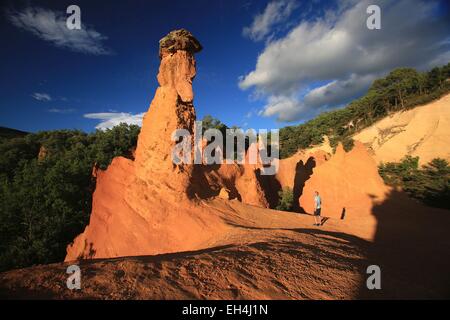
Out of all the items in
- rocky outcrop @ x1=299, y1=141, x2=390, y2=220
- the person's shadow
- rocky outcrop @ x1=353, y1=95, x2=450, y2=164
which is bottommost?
the person's shadow

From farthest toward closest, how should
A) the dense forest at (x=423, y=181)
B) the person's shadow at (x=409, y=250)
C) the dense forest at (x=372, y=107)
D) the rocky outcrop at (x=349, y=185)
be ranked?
1. the dense forest at (x=372, y=107)
2. the rocky outcrop at (x=349, y=185)
3. the dense forest at (x=423, y=181)
4. the person's shadow at (x=409, y=250)

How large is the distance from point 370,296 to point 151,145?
7.78 m

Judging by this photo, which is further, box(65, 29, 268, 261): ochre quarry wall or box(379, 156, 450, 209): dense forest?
box(379, 156, 450, 209): dense forest

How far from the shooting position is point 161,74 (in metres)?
10.1

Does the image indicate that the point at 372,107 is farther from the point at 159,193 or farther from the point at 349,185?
the point at 159,193

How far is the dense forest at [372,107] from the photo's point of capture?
1305 inches

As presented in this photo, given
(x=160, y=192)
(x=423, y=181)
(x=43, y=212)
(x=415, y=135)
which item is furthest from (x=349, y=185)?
(x=415, y=135)

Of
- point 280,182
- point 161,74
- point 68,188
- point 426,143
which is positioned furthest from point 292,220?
point 426,143

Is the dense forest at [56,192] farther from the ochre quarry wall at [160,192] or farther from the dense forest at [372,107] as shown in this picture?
the dense forest at [372,107]

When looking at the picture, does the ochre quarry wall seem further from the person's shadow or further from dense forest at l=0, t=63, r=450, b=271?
the person's shadow

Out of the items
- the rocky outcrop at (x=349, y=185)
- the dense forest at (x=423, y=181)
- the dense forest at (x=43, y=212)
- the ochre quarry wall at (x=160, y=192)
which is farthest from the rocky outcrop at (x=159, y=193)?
the dense forest at (x=423, y=181)

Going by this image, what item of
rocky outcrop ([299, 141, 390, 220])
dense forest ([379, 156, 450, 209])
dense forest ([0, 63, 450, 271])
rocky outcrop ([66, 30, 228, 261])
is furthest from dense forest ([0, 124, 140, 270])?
dense forest ([379, 156, 450, 209])

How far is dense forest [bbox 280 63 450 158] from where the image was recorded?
3316 centimetres
